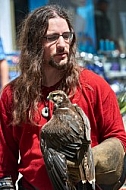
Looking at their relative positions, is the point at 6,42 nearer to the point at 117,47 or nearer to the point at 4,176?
the point at 117,47

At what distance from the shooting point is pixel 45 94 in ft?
9.55

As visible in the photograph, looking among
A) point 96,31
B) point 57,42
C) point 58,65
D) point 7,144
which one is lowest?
point 7,144

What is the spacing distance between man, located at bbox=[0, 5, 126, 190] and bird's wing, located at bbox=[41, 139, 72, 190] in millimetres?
239

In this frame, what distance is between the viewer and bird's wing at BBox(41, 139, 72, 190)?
8.25 feet

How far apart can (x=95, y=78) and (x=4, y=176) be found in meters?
0.75

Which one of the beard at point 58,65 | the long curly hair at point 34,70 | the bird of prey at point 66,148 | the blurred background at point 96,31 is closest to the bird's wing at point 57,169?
the bird of prey at point 66,148

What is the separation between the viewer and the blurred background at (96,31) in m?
6.08

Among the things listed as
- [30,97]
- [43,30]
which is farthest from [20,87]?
[43,30]

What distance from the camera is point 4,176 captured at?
3000 millimetres

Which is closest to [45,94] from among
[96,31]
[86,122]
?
[86,122]

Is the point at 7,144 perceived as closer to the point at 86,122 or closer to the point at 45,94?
the point at 45,94

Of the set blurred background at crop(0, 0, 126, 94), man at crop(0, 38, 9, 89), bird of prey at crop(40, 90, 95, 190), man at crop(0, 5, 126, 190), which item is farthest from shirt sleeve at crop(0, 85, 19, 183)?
blurred background at crop(0, 0, 126, 94)

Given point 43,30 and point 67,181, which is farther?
point 43,30

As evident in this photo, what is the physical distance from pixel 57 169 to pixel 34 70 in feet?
2.09
